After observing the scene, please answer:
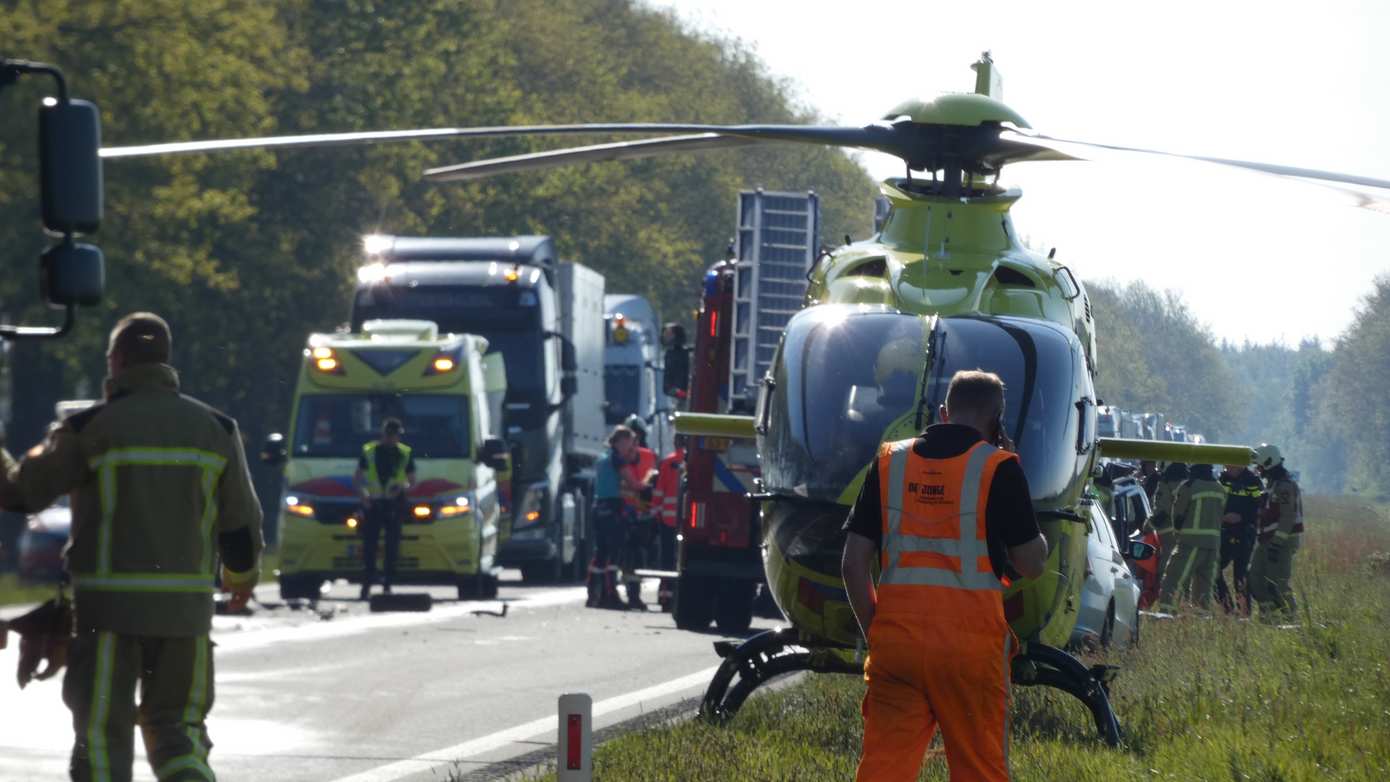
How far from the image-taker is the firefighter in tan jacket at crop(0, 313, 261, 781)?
771cm

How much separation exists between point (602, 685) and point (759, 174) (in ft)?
195

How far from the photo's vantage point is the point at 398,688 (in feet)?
51.7

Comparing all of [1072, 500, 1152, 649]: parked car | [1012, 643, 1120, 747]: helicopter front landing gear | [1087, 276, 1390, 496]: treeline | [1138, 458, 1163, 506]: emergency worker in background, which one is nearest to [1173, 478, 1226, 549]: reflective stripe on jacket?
[1087, 276, 1390, 496]: treeline

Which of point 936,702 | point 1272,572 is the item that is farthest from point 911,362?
point 1272,572

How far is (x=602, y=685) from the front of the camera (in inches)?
643

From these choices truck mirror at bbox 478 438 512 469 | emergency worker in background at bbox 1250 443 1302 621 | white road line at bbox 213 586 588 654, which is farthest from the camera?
truck mirror at bbox 478 438 512 469

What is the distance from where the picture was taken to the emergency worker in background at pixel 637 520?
83.5 ft

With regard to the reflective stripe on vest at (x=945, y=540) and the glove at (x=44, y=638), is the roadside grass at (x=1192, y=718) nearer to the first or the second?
the reflective stripe on vest at (x=945, y=540)

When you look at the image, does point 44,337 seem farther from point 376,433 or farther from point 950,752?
point 376,433

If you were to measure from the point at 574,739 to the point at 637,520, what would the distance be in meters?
17.1

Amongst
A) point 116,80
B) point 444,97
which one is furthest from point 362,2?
point 116,80

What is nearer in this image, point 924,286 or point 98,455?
point 98,455

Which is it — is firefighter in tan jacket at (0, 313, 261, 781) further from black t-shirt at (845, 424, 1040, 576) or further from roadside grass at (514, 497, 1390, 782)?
roadside grass at (514, 497, 1390, 782)

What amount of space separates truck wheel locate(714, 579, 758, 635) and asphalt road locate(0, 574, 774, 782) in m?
0.22
